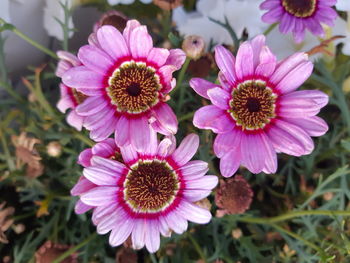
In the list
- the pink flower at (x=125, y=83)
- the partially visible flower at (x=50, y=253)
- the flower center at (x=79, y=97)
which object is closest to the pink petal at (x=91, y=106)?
the pink flower at (x=125, y=83)

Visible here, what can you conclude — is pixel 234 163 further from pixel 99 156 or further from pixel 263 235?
pixel 263 235

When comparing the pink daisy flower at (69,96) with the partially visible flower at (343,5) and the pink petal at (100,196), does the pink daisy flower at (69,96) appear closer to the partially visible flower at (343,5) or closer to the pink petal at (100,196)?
the pink petal at (100,196)

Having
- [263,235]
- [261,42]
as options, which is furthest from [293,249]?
Answer: [261,42]

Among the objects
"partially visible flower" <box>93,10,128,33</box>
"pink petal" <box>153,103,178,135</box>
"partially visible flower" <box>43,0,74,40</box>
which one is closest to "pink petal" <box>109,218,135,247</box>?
"pink petal" <box>153,103,178,135</box>

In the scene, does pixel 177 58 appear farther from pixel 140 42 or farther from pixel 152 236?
pixel 152 236

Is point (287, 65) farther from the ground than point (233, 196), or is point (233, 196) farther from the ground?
point (287, 65)

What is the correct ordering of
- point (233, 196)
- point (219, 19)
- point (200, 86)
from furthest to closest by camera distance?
point (219, 19), point (233, 196), point (200, 86)

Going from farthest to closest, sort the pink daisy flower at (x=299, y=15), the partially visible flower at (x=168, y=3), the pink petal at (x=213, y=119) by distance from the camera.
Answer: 1. the partially visible flower at (x=168, y=3)
2. the pink daisy flower at (x=299, y=15)
3. the pink petal at (x=213, y=119)

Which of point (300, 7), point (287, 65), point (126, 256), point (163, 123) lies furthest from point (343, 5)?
point (126, 256)
